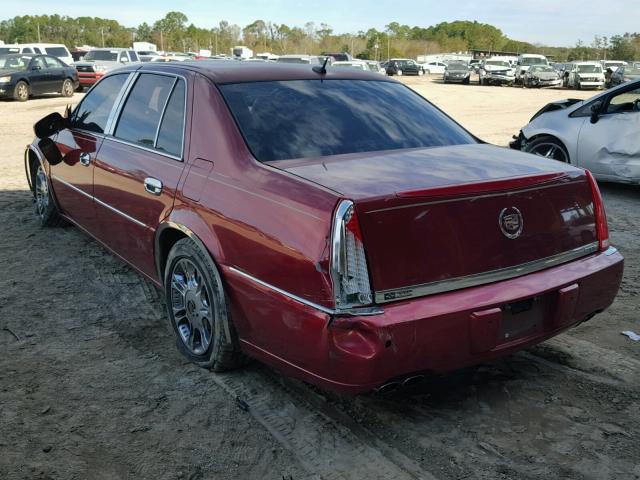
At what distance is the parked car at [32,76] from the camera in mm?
21281

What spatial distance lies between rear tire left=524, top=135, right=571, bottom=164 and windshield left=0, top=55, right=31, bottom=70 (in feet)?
64.4

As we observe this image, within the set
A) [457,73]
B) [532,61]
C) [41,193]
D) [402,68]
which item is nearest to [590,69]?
[532,61]

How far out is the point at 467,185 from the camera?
8.87 ft

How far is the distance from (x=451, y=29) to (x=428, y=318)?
6341 inches

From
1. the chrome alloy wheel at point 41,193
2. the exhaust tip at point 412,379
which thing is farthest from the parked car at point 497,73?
the exhaust tip at point 412,379

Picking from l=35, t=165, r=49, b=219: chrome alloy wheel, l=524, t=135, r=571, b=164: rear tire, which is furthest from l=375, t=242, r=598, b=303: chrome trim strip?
l=524, t=135, r=571, b=164: rear tire

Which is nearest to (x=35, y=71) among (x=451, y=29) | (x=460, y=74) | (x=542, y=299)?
(x=542, y=299)

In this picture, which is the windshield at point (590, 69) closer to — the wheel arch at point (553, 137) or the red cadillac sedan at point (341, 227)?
the wheel arch at point (553, 137)

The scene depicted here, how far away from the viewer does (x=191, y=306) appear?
3.52m

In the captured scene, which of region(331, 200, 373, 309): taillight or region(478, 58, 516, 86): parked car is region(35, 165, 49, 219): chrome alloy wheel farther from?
region(478, 58, 516, 86): parked car

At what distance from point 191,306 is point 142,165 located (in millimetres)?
941

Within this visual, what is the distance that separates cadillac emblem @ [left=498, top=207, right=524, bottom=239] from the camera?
2.77 m

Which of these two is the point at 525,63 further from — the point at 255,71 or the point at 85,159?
the point at 255,71

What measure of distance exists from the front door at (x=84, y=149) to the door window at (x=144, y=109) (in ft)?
0.93
